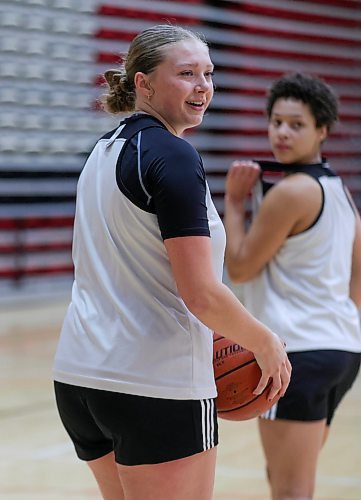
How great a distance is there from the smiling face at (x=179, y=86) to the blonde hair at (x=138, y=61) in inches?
0.6

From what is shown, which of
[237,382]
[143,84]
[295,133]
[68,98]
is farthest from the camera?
[68,98]

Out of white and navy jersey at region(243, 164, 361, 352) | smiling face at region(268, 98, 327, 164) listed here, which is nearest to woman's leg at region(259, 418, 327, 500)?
white and navy jersey at region(243, 164, 361, 352)

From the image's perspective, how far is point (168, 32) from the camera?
7.25 ft

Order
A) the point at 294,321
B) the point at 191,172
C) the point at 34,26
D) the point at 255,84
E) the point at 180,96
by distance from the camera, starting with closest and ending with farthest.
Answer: the point at 191,172 < the point at 180,96 < the point at 294,321 < the point at 34,26 < the point at 255,84

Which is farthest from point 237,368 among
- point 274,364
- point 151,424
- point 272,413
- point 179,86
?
point 272,413

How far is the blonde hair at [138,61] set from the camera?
218 centimetres

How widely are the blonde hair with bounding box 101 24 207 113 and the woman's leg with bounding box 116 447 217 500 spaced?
778 millimetres

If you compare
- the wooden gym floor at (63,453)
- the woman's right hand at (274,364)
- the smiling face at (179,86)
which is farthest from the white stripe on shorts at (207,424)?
the wooden gym floor at (63,453)

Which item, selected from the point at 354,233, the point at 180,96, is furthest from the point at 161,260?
the point at 354,233

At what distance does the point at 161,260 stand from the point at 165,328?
0.14 metres

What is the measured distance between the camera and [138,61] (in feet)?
7.23

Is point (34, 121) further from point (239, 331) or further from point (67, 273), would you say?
point (239, 331)

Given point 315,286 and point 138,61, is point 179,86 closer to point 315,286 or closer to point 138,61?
point 138,61

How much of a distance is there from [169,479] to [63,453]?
9.87 feet
